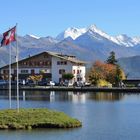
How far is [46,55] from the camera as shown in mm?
142250

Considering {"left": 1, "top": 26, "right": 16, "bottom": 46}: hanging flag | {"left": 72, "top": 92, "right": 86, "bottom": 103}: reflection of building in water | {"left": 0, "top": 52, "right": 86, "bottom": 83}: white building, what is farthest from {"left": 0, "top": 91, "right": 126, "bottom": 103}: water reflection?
{"left": 0, "top": 52, "right": 86, "bottom": 83}: white building

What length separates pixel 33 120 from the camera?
38781mm

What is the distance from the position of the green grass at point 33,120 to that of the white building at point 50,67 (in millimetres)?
100080

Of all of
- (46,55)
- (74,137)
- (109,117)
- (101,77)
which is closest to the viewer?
(74,137)

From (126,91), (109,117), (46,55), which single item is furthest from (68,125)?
(46,55)

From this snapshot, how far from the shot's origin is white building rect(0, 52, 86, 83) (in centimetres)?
14150

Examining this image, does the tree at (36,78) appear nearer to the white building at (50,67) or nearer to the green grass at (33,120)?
the white building at (50,67)

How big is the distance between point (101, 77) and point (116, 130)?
305ft

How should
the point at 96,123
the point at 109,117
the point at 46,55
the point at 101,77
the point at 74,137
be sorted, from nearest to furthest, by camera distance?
the point at 74,137 < the point at 96,123 < the point at 109,117 < the point at 101,77 < the point at 46,55

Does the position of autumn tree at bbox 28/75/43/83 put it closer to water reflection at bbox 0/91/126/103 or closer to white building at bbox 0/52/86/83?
white building at bbox 0/52/86/83

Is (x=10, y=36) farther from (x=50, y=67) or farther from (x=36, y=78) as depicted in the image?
(x=50, y=67)

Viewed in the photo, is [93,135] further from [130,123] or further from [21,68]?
[21,68]

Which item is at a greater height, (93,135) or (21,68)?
(21,68)

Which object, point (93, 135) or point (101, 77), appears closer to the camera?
point (93, 135)
